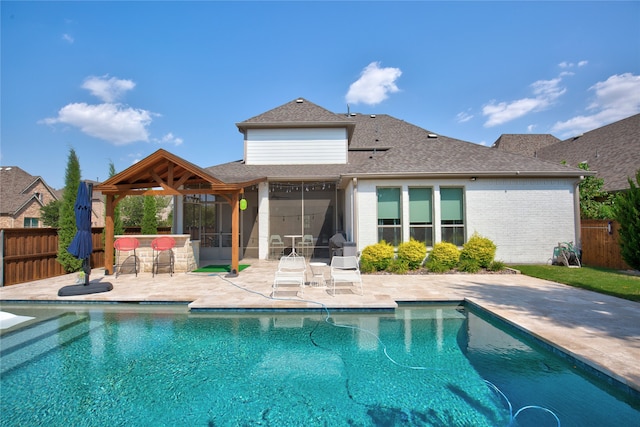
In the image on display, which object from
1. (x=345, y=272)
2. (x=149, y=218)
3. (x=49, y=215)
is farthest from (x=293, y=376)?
(x=49, y=215)

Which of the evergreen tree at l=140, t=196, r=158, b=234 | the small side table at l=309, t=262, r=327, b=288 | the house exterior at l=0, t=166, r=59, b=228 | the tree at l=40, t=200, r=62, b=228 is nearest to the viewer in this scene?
the small side table at l=309, t=262, r=327, b=288

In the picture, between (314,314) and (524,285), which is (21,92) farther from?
(524,285)

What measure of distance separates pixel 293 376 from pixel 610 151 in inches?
957

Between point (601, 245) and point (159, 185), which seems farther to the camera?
point (601, 245)

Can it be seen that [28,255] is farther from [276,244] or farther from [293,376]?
[293,376]

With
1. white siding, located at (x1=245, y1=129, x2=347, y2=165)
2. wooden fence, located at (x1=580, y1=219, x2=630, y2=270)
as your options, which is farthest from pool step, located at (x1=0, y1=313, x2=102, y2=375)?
wooden fence, located at (x1=580, y1=219, x2=630, y2=270)

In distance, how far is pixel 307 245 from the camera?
14.8 metres

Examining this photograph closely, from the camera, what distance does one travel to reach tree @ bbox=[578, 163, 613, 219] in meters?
14.3

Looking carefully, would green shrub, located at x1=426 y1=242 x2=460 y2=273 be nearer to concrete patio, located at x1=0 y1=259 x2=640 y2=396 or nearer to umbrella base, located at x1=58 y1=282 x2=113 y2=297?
concrete patio, located at x1=0 y1=259 x2=640 y2=396

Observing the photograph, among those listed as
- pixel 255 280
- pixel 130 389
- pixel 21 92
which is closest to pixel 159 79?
pixel 21 92

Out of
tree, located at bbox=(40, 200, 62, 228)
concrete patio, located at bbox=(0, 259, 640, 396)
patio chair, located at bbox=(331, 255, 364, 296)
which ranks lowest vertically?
concrete patio, located at bbox=(0, 259, 640, 396)

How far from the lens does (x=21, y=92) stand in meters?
13.4

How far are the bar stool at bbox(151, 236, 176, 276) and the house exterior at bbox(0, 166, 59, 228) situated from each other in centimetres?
2844

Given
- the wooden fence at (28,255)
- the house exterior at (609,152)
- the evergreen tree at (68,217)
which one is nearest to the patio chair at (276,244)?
the evergreen tree at (68,217)
